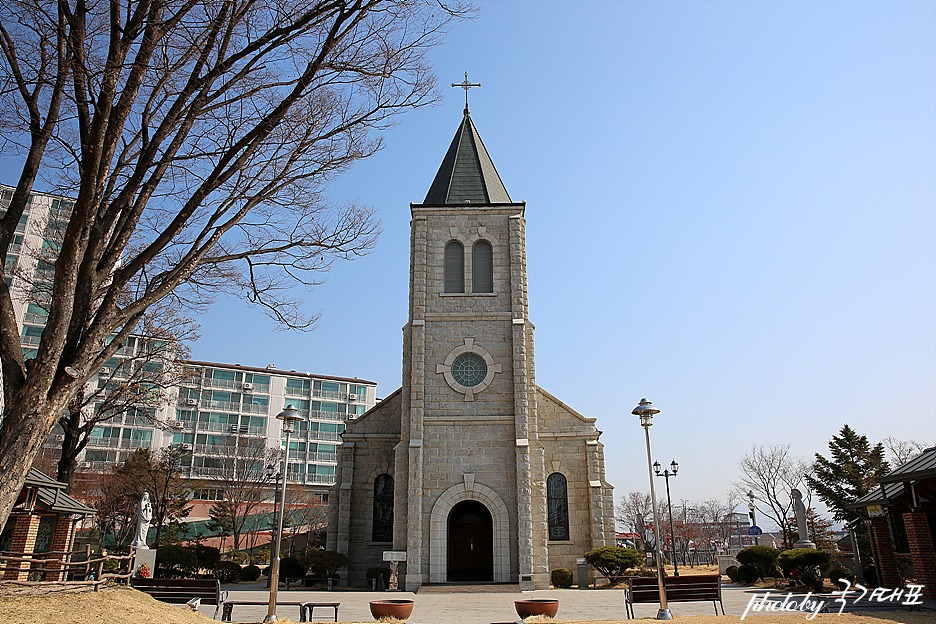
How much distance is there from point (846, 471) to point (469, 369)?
19.3 metres

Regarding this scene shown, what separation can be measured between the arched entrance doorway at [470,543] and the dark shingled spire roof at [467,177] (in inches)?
505

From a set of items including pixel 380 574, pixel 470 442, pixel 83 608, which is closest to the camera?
pixel 83 608

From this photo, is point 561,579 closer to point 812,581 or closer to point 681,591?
point 812,581

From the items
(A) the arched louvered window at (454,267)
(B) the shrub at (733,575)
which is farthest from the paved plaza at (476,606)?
(A) the arched louvered window at (454,267)

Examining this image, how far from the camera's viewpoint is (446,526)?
74.1 ft

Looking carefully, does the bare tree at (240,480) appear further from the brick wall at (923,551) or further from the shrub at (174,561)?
the brick wall at (923,551)

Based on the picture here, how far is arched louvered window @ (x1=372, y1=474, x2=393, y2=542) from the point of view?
25641 mm

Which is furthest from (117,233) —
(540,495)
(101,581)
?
(540,495)

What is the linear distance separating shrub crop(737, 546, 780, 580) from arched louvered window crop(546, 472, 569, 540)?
6522 millimetres

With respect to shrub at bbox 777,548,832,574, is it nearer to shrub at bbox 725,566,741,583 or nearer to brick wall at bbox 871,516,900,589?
brick wall at bbox 871,516,900,589

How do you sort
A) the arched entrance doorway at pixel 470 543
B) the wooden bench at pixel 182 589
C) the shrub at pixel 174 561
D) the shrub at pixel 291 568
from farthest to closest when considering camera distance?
the shrub at pixel 174 561 → the shrub at pixel 291 568 → the arched entrance doorway at pixel 470 543 → the wooden bench at pixel 182 589

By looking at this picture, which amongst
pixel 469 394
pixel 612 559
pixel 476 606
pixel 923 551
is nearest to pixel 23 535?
pixel 476 606

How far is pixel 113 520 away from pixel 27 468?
40.4m

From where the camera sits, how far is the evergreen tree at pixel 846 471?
2895 cm
